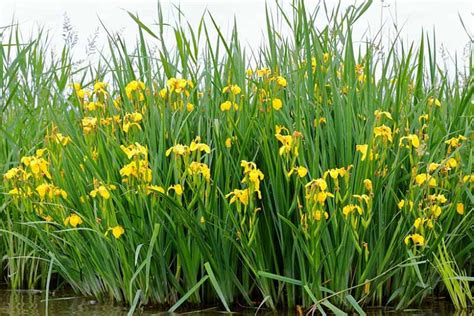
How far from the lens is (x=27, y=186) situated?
3447mm

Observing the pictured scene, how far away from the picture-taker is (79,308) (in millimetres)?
3389

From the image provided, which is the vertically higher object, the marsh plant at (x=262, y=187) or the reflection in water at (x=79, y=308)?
the marsh plant at (x=262, y=187)

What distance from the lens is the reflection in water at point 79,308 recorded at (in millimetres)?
3201

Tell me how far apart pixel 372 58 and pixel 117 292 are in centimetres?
163

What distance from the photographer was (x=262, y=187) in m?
3.25

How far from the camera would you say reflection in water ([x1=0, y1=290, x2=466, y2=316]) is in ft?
10.5

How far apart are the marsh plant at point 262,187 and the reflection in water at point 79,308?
0.21 feet

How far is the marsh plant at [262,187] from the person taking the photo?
302 cm

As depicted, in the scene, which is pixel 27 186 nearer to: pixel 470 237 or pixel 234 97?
pixel 234 97

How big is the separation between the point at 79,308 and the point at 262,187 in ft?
3.29

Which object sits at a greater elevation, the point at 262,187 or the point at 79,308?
the point at 262,187

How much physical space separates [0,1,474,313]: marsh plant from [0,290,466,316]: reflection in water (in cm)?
7

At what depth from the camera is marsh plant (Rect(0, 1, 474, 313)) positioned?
302cm

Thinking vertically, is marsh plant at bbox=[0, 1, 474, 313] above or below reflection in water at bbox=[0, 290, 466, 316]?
above
